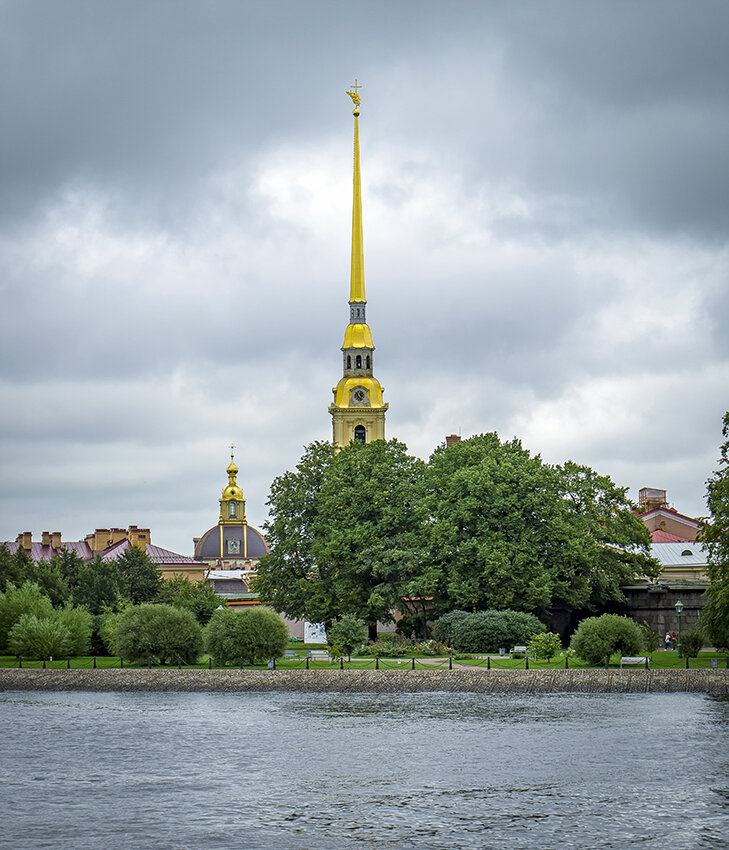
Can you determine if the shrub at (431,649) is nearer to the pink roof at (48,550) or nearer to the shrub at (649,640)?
the shrub at (649,640)

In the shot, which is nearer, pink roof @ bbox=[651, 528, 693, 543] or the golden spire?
pink roof @ bbox=[651, 528, 693, 543]

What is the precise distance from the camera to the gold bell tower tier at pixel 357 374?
537ft

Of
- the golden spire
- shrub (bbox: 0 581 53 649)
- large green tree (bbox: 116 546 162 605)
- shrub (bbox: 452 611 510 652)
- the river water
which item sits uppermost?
the golden spire

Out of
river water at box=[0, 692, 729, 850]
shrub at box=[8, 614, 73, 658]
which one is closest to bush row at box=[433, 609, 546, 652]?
river water at box=[0, 692, 729, 850]

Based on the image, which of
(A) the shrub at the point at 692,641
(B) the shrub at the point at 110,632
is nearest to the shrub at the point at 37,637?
(B) the shrub at the point at 110,632

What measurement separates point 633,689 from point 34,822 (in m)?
33.7

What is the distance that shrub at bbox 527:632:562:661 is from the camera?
62.5 meters

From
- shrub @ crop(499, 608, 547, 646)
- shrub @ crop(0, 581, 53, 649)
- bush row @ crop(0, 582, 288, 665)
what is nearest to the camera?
bush row @ crop(0, 582, 288, 665)

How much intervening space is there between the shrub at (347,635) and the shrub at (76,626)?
1516 centimetres

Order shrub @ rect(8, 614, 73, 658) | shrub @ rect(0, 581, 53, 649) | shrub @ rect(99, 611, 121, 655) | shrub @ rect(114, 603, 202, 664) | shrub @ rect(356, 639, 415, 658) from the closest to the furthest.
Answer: shrub @ rect(114, 603, 202, 664) → shrub @ rect(356, 639, 415, 658) → shrub @ rect(8, 614, 73, 658) → shrub @ rect(0, 581, 53, 649) → shrub @ rect(99, 611, 121, 655)

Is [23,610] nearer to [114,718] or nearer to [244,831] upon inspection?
[114,718]

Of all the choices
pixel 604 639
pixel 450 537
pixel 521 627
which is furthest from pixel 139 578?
pixel 604 639

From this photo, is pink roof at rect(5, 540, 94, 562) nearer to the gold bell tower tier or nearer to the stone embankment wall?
the gold bell tower tier

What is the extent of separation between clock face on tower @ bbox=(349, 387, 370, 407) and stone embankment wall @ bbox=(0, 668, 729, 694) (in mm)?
103424
